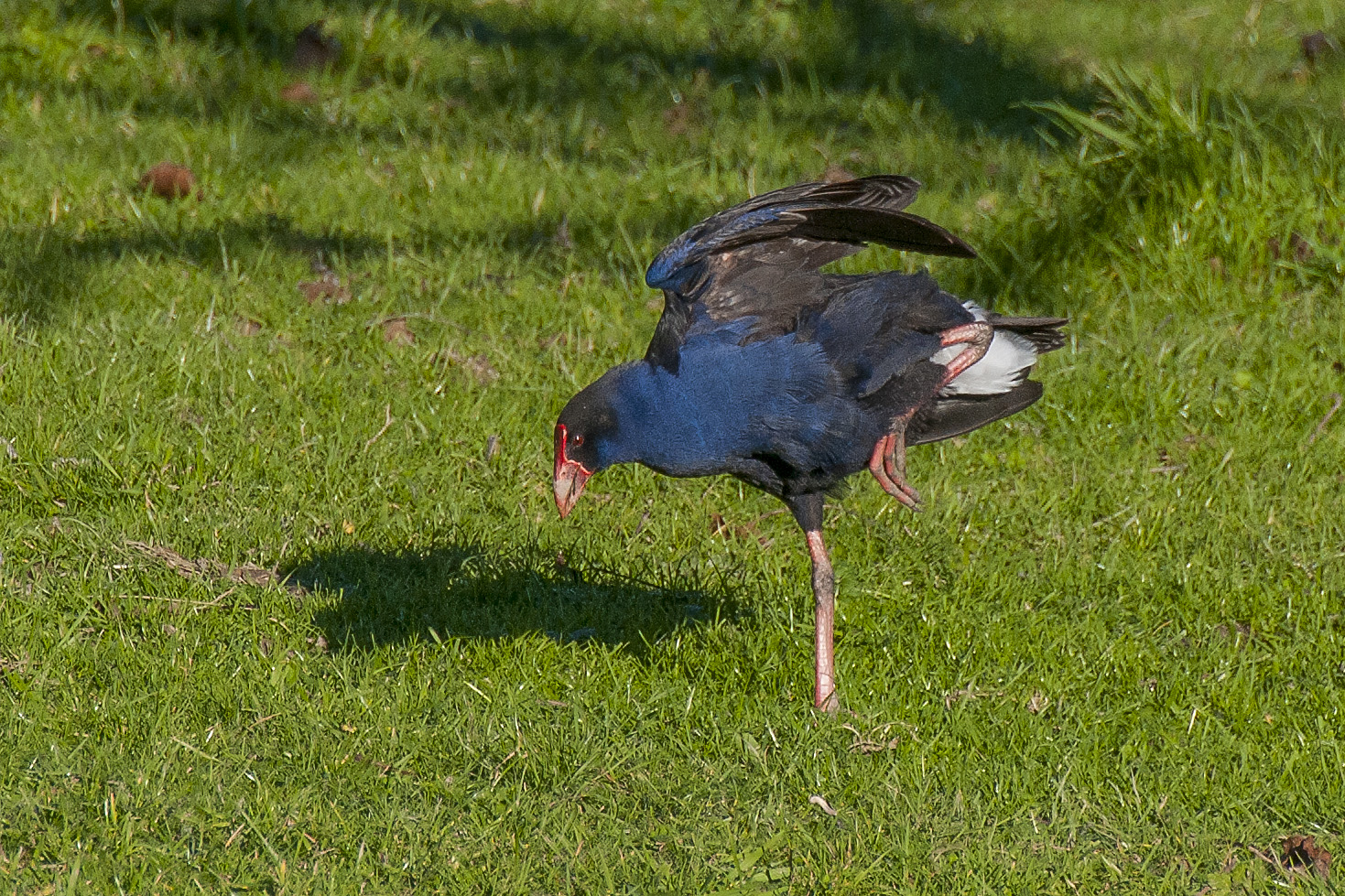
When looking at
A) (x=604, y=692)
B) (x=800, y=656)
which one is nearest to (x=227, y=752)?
(x=604, y=692)

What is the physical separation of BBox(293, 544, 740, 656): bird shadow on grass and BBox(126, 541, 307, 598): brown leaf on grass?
0.05m

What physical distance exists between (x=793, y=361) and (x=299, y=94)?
13.7 ft

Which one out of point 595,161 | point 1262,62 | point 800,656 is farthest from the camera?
point 1262,62

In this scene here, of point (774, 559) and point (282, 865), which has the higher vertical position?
point (282, 865)

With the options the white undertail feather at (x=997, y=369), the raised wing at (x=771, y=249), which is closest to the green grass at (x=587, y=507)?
the white undertail feather at (x=997, y=369)

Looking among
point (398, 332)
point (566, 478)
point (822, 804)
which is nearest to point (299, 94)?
point (398, 332)

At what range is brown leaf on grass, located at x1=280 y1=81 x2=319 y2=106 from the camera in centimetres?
713

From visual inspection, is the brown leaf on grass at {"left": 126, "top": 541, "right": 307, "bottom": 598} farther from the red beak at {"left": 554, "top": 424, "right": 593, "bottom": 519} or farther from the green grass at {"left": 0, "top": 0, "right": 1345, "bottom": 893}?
the red beak at {"left": 554, "top": 424, "right": 593, "bottom": 519}

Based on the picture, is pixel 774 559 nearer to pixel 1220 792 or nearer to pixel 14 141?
pixel 1220 792

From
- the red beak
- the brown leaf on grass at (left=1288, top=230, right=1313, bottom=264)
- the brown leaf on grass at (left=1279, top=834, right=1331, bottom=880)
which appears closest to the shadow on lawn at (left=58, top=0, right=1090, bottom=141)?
the brown leaf on grass at (left=1288, top=230, right=1313, bottom=264)

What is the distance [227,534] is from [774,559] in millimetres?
1583

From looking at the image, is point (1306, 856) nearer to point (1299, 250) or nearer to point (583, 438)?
point (583, 438)

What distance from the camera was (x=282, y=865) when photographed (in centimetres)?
313

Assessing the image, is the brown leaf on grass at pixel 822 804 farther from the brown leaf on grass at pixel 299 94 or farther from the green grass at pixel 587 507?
the brown leaf on grass at pixel 299 94
